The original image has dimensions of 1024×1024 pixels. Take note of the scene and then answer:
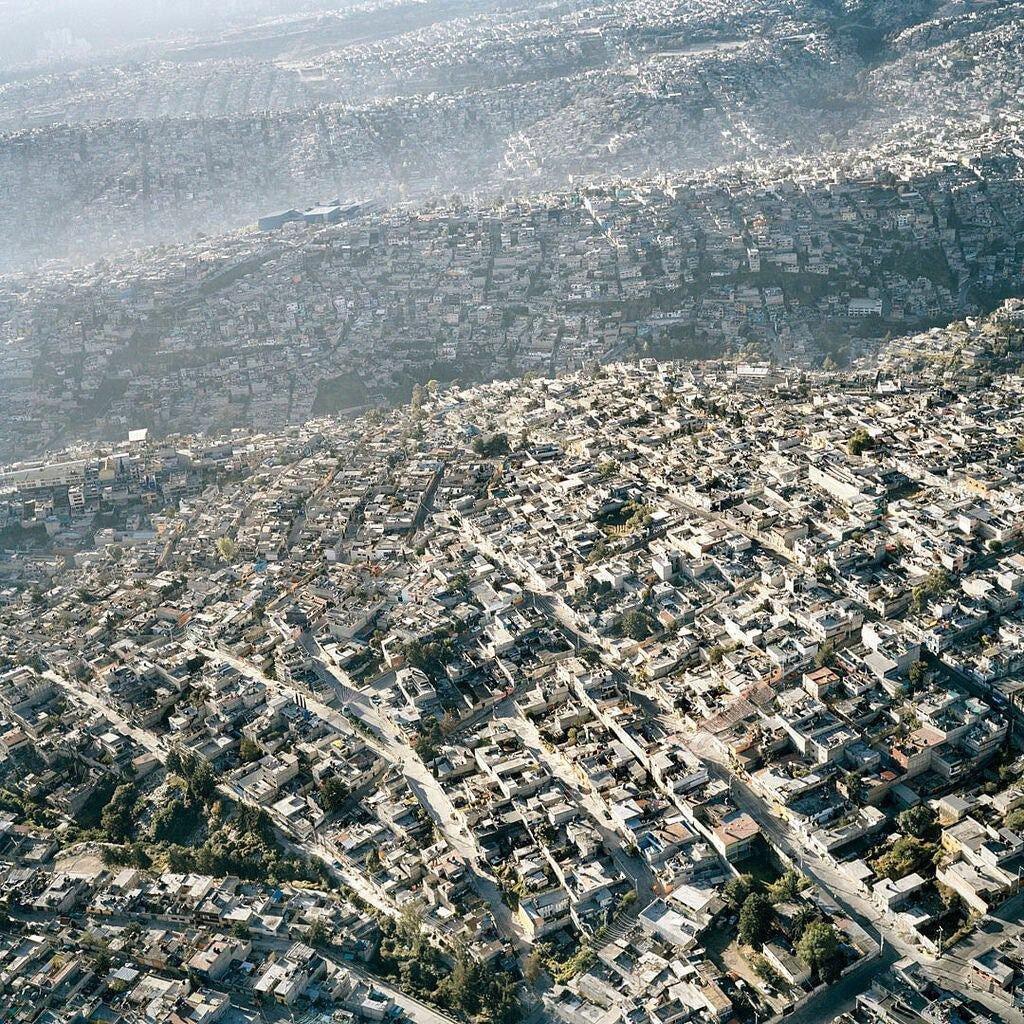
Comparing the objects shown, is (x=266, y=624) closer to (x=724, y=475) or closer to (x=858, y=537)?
(x=724, y=475)

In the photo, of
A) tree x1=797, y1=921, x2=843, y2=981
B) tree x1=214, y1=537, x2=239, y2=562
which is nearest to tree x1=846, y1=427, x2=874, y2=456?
tree x1=797, y1=921, x2=843, y2=981

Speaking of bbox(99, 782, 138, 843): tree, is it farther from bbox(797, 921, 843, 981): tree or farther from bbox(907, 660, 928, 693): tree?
bbox(907, 660, 928, 693): tree

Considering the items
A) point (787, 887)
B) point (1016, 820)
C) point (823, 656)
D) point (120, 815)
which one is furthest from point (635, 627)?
point (120, 815)

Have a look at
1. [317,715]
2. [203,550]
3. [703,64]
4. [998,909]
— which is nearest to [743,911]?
[998,909]

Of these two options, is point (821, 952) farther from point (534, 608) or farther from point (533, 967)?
point (534, 608)

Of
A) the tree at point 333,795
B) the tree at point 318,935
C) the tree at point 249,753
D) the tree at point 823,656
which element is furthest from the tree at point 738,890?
the tree at point 249,753

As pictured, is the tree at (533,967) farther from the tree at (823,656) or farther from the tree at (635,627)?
the tree at (635,627)

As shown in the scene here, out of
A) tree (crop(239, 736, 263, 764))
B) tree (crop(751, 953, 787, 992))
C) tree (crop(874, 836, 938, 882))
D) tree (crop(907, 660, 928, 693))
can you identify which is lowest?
tree (crop(239, 736, 263, 764))
